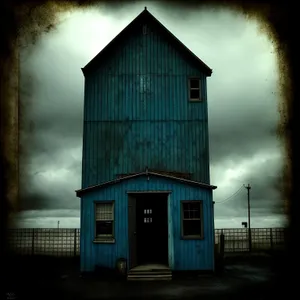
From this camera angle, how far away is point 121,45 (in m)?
19.4

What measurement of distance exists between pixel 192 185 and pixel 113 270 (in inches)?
196

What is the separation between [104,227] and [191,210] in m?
3.91

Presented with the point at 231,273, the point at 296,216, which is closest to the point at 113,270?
the point at 231,273

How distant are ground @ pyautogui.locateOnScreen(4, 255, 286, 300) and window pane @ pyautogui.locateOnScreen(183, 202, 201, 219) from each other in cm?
252

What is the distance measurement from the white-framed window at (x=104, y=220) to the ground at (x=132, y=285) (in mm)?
1653

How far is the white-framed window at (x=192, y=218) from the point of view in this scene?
1596cm

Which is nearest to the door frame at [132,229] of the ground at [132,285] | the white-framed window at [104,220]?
the white-framed window at [104,220]

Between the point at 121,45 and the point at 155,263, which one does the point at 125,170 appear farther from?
the point at 121,45

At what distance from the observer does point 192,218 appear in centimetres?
1608

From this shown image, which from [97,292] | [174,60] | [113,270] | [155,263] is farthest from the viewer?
[174,60]

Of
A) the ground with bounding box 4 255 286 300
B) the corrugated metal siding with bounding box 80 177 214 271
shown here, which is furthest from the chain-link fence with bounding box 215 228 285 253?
the corrugated metal siding with bounding box 80 177 214 271

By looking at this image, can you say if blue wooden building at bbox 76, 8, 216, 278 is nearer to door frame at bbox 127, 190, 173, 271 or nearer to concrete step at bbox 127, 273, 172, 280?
door frame at bbox 127, 190, 173, 271

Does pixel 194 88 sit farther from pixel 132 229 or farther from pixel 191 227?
pixel 132 229

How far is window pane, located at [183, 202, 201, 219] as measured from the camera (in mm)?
16109
